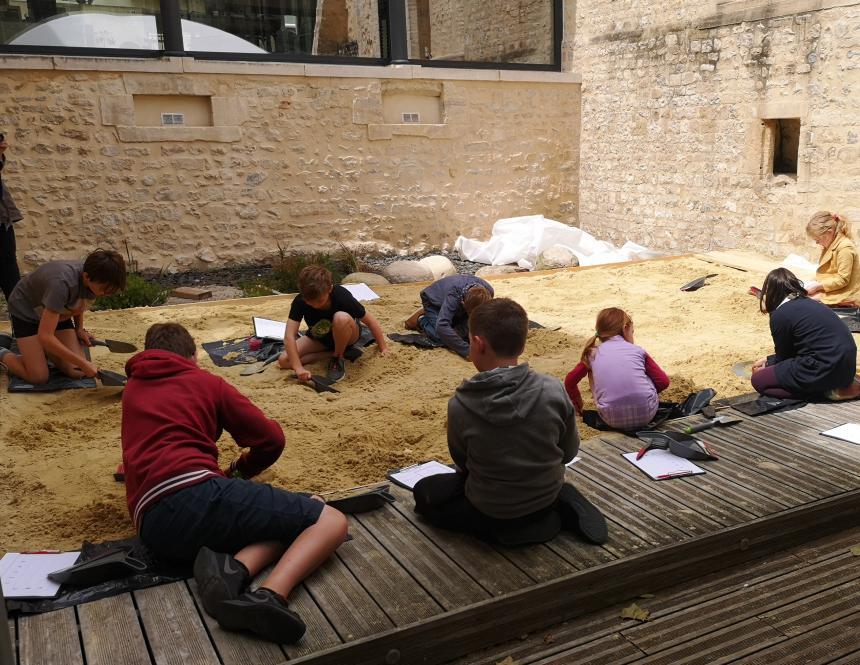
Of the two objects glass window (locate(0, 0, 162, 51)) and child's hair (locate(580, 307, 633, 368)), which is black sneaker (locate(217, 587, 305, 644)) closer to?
child's hair (locate(580, 307, 633, 368))

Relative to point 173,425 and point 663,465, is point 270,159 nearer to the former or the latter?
point 663,465

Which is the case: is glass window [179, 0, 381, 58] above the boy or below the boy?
above

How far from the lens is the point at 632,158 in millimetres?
10977

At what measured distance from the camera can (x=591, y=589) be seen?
2824 millimetres

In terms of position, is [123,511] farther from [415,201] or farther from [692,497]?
[415,201]

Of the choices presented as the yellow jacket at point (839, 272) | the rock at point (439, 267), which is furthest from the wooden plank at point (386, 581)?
the rock at point (439, 267)

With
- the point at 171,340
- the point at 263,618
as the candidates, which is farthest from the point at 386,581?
the point at 171,340

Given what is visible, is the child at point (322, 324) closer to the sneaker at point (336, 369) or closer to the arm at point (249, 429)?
the sneaker at point (336, 369)

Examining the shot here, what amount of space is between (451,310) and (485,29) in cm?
730

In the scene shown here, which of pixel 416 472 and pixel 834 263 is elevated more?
pixel 834 263

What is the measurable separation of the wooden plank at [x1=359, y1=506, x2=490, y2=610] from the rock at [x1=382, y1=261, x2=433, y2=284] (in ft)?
19.4

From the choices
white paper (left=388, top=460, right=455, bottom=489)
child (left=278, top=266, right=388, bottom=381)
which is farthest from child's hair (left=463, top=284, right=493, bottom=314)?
white paper (left=388, top=460, right=455, bottom=489)

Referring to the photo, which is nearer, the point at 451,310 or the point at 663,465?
the point at 663,465

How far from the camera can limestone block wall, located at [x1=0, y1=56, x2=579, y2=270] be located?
8.85m
